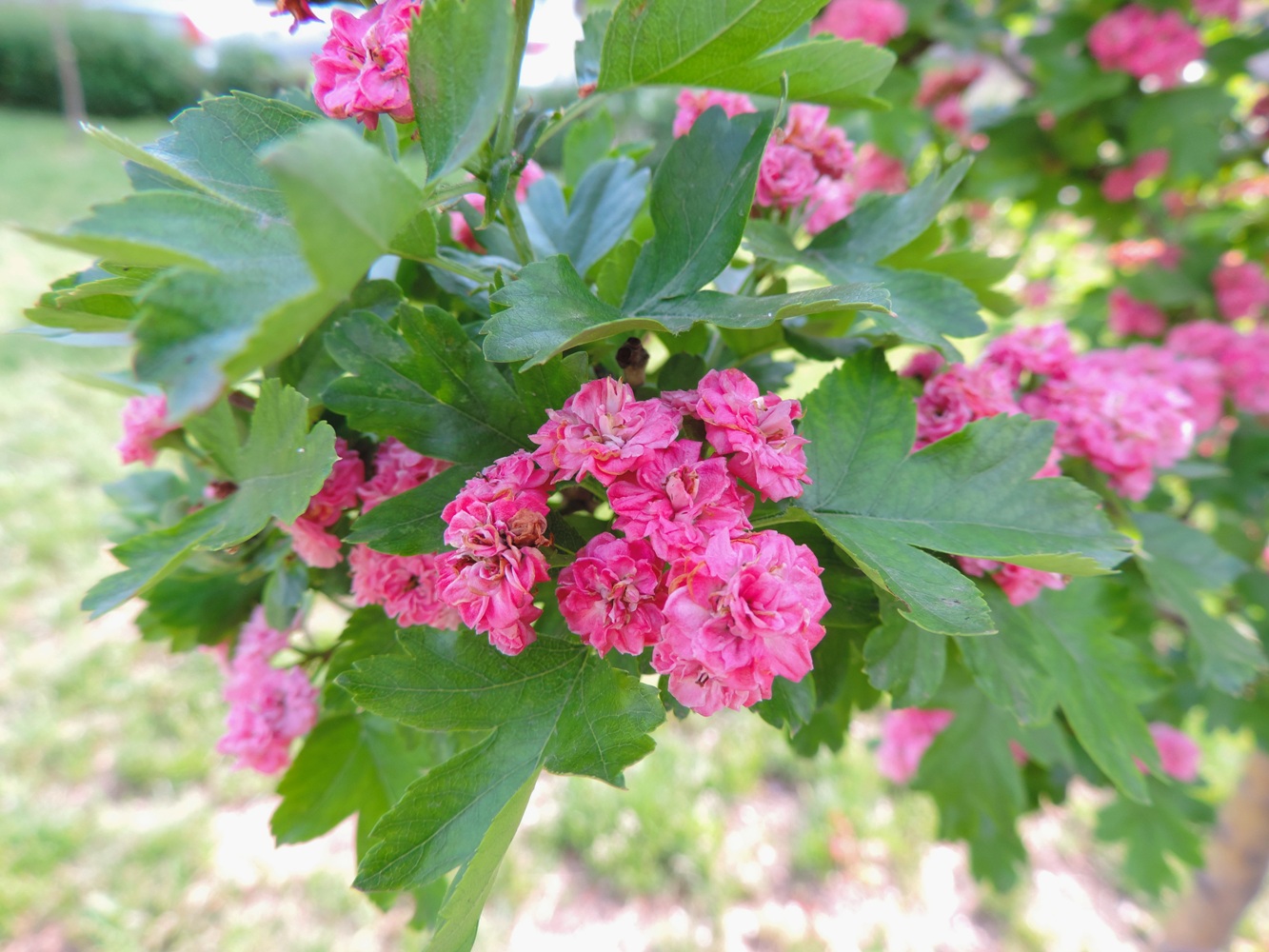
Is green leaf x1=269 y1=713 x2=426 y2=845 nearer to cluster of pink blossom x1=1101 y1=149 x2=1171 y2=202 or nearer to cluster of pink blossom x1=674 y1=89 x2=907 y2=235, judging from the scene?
cluster of pink blossom x1=674 y1=89 x2=907 y2=235

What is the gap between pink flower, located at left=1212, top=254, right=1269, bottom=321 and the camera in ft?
5.46

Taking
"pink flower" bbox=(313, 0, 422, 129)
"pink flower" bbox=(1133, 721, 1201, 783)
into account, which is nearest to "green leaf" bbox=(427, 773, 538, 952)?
"pink flower" bbox=(313, 0, 422, 129)

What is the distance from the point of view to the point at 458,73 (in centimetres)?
46

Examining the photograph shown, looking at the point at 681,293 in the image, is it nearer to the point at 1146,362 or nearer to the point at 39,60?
the point at 1146,362

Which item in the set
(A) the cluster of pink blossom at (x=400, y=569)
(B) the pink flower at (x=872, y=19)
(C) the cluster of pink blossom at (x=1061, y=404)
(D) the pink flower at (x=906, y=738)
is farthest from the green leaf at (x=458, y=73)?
(B) the pink flower at (x=872, y=19)

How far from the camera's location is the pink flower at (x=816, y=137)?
744mm

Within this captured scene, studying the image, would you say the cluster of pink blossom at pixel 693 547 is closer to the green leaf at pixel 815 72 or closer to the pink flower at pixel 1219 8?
the green leaf at pixel 815 72

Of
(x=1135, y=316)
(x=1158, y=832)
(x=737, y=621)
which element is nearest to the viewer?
(x=737, y=621)

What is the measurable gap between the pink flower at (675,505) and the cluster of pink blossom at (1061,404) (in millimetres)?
306

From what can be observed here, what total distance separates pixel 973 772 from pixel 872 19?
1.47m

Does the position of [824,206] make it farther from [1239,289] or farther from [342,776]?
[1239,289]

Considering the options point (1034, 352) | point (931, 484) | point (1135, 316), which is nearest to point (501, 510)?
point (931, 484)

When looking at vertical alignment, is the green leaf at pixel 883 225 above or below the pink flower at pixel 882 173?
above

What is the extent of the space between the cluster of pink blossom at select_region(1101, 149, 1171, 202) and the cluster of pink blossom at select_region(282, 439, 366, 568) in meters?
1.84
